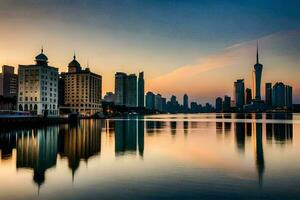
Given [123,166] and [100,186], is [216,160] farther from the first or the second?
[100,186]

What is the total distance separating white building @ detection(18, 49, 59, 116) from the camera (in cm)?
16750

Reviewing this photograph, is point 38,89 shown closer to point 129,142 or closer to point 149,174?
point 129,142

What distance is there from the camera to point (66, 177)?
1192 inches

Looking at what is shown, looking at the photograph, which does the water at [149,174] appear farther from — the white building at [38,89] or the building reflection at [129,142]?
the white building at [38,89]

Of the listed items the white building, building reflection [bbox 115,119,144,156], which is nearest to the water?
building reflection [bbox 115,119,144,156]

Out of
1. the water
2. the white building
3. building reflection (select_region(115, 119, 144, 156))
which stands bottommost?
building reflection (select_region(115, 119, 144, 156))

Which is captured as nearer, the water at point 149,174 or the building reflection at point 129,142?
the water at point 149,174

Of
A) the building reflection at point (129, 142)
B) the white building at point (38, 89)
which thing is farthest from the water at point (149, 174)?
the white building at point (38, 89)

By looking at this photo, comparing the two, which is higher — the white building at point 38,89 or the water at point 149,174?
the white building at point 38,89

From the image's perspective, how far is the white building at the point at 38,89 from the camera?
167500mm

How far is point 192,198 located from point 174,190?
2.63 m

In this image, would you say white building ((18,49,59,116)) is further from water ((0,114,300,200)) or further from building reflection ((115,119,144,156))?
water ((0,114,300,200))

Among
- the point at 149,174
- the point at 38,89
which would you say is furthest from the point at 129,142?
the point at 38,89

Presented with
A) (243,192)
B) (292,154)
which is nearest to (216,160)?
(292,154)
